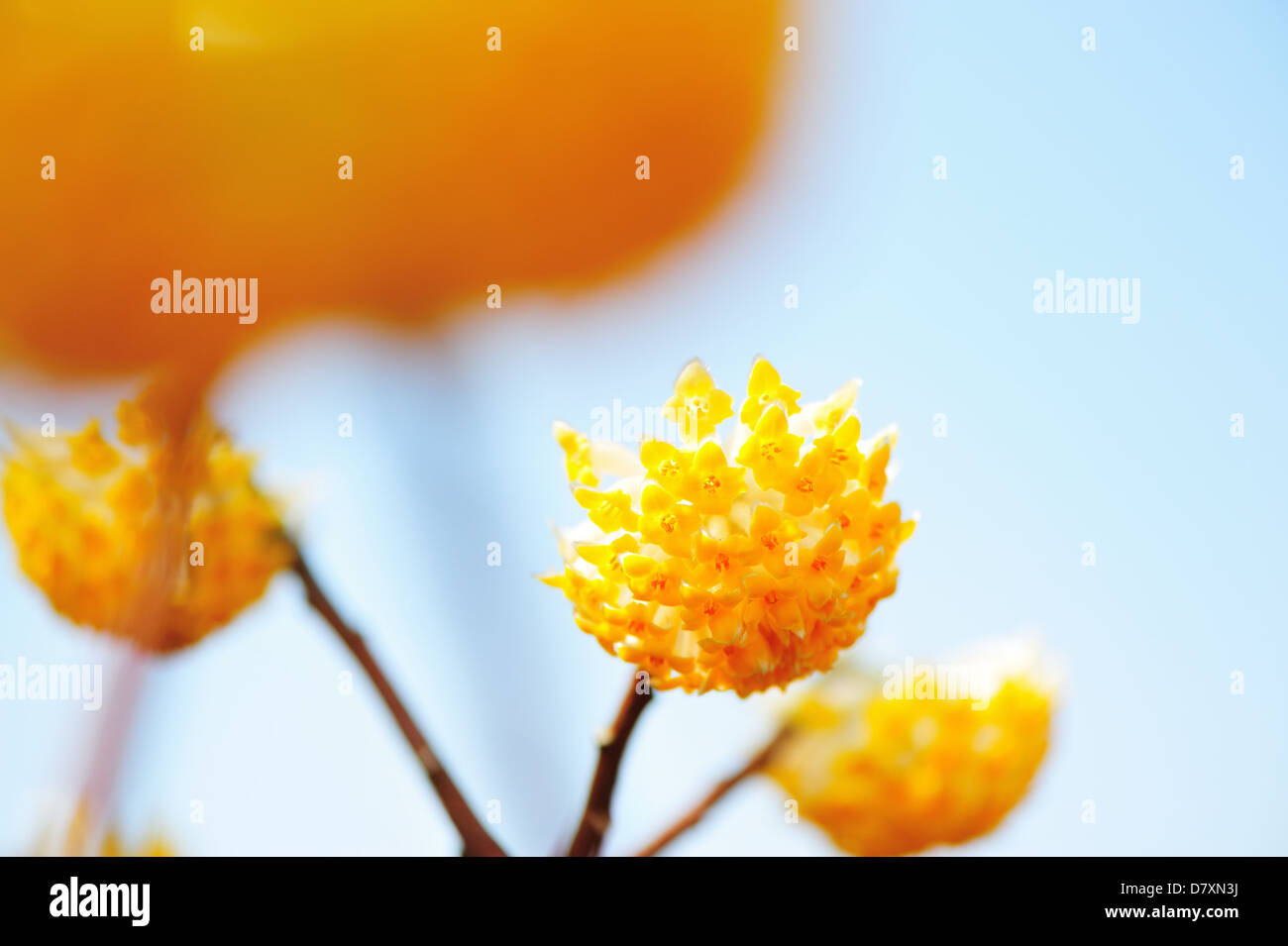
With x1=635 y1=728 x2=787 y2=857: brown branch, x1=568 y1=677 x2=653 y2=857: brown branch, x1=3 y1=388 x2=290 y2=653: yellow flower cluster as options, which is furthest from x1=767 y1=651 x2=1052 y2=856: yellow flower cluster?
x1=3 y1=388 x2=290 y2=653: yellow flower cluster

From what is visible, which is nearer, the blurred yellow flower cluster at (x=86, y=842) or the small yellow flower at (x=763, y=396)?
the small yellow flower at (x=763, y=396)

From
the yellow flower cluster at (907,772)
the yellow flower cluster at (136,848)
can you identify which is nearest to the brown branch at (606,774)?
the yellow flower cluster at (907,772)

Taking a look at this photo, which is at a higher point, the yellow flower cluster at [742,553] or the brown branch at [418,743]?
the yellow flower cluster at [742,553]

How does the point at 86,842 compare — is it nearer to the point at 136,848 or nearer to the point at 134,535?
the point at 136,848

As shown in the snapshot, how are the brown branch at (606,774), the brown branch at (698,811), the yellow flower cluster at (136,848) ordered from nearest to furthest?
1. the brown branch at (606,774)
2. the brown branch at (698,811)
3. the yellow flower cluster at (136,848)

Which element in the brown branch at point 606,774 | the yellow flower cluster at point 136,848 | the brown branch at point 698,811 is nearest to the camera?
the brown branch at point 606,774

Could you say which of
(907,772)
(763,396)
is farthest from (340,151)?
(907,772)

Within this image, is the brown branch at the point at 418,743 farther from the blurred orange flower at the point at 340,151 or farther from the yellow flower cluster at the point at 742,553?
the blurred orange flower at the point at 340,151

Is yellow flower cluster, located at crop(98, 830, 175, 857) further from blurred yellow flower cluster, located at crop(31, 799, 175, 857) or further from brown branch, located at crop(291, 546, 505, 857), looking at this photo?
brown branch, located at crop(291, 546, 505, 857)
